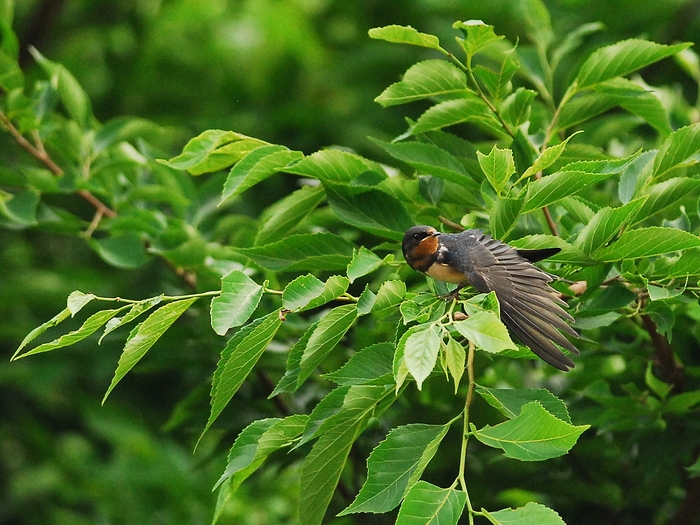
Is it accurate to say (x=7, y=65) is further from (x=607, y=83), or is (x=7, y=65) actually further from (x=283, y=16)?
(x=283, y=16)

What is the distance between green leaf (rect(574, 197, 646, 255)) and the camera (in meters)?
1.07

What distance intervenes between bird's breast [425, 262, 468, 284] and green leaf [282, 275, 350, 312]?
14 centimetres

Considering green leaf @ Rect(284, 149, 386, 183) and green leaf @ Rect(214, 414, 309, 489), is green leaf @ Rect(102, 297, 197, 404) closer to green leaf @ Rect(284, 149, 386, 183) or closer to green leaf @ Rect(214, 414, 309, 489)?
green leaf @ Rect(214, 414, 309, 489)

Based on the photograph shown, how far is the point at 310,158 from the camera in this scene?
1188 millimetres

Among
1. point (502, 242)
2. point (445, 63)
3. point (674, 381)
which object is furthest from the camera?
point (674, 381)

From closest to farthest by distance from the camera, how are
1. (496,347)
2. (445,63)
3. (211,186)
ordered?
(496,347), (445,63), (211,186)

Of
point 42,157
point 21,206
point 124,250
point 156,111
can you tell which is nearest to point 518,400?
point 124,250

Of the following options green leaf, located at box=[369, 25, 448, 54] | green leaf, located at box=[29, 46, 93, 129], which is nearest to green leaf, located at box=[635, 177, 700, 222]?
green leaf, located at box=[369, 25, 448, 54]

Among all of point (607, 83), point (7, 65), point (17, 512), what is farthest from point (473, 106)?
point (17, 512)

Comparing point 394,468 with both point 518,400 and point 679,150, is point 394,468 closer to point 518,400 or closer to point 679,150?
point 518,400

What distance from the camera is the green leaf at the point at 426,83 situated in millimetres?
1251

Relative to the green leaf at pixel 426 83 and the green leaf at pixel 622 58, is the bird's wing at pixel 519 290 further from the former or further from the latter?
the green leaf at pixel 622 58

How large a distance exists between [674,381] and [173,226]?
41.5 inches

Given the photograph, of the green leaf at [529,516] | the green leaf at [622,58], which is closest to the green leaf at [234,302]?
the green leaf at [529,516]
